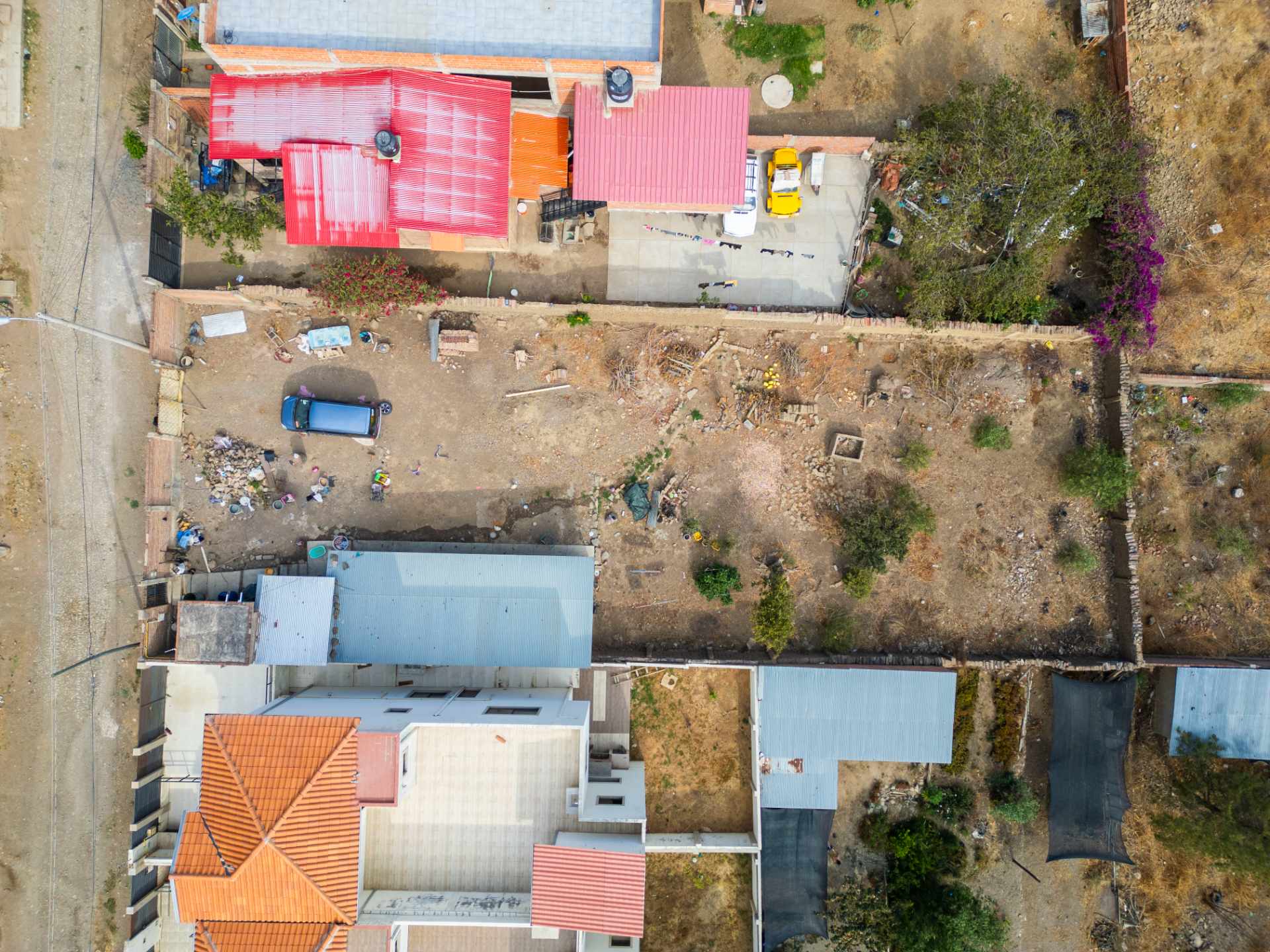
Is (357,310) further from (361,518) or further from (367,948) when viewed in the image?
(367,948)

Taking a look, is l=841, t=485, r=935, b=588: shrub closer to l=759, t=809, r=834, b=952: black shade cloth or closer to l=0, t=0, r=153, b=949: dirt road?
l=759, t=809, r=834, b=952: black shade cloth

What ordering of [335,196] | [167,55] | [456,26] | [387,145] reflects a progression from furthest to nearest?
1. [167,55]
2. [335,196]
3. [456,26]
4. [387,145]

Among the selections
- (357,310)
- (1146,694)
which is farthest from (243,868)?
(1146,694)

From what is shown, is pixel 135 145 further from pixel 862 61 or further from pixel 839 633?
pixel 839 633

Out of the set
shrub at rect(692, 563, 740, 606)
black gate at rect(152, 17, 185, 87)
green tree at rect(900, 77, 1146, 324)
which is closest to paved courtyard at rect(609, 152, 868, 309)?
green tree at rect(900, 77, 1146, 324)

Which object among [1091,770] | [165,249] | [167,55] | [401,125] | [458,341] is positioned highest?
[167,55]

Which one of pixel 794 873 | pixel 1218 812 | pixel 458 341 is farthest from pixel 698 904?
pixel 458 341

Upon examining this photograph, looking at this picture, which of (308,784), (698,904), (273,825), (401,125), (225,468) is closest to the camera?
(273,825)

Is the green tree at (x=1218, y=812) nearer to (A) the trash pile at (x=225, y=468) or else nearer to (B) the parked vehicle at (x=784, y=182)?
(B) the parked vehicle at (x=784, y=182)
